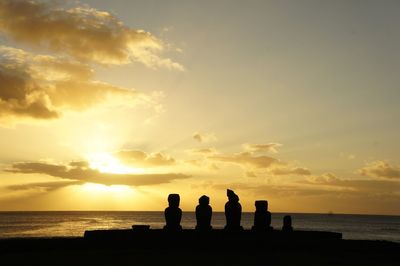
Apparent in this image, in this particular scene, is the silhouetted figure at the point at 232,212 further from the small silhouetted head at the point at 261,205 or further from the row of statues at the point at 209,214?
the small silhouetted head at the point at 261,205

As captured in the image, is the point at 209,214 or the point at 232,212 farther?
the point at 232,212

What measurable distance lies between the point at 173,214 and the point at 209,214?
90.1 inches

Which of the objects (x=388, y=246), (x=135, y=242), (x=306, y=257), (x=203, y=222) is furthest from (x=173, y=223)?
(x=388, y=246)

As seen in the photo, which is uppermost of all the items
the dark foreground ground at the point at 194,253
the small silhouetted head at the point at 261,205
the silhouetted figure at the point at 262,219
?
the small silhouetted head at the point at 261,205

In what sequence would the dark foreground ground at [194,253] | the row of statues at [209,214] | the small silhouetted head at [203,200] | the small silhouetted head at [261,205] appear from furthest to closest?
the small silhouetted head at [261,205], the small silhouetted head at [203,200], the row of statues at [209,214], the dark foreground ground at [194,253]

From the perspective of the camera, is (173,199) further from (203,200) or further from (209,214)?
(209,214)

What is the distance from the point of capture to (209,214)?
3098 cm

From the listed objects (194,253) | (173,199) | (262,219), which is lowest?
(194,253)

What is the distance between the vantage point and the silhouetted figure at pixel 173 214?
30.5 m

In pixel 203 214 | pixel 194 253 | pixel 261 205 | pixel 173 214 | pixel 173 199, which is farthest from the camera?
pixel 261 205

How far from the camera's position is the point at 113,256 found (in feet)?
70.8

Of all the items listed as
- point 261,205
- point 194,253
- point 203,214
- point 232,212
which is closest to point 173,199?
point 203,214

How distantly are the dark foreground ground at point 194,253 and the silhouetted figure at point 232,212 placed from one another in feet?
14.0

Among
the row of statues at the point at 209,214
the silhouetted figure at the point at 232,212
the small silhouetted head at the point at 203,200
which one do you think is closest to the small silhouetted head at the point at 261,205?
the row of statues at the point at 209,214
